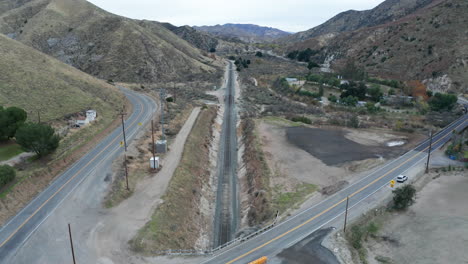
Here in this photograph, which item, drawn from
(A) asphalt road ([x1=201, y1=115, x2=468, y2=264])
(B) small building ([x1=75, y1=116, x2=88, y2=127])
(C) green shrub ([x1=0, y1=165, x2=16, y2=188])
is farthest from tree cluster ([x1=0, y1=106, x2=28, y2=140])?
(A) asphalt road ([x1=201, y1=115, x2=468, y2=264])

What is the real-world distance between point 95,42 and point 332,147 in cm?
10214

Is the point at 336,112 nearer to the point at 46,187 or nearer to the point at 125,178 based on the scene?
the point at 125,178

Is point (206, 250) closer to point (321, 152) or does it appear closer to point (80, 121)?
point (321, 152)

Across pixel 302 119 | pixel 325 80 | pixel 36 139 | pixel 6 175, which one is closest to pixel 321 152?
pixel 302 119

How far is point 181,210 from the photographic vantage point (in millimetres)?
36281

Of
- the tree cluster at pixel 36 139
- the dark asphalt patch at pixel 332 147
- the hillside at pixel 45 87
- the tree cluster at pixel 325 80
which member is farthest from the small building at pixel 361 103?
the tree cluster at pixel 36 139

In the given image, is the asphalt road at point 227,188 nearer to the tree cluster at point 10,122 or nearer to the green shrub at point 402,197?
the green shrub at point 402,197

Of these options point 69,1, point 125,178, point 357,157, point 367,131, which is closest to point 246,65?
point 69,1

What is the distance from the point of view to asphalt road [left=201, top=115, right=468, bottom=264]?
91.7 feet

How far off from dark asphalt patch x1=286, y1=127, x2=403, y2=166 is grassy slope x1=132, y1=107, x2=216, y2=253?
18.9m

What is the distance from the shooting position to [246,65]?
165625 millimetres

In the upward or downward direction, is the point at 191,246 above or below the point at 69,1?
below

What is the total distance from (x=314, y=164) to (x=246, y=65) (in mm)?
124299

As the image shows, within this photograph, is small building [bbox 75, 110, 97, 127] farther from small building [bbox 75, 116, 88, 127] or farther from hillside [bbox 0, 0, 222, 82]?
hillside [bbox 0, 0, 222, 82]
